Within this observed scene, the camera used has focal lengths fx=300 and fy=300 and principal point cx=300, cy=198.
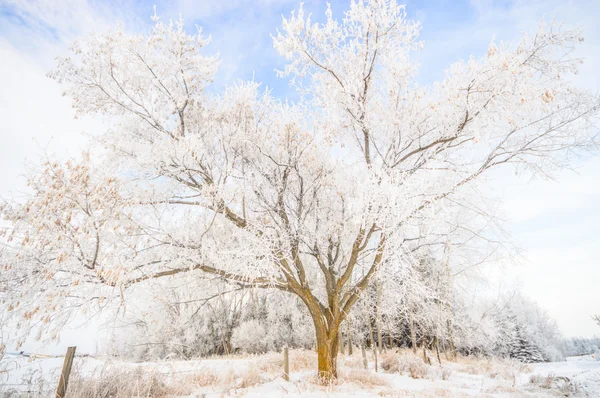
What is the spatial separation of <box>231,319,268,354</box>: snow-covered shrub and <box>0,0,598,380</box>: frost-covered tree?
15.8 meters

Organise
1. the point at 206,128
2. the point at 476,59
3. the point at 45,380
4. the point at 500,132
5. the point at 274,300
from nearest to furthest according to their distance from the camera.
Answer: the point at 45,380
the point at 476,59
the point at 500,132
the point at 206,128
the point at 274,300

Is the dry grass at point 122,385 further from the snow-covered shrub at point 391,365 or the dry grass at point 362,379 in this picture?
the snow-covered shrub at point 391,365

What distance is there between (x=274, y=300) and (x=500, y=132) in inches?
801

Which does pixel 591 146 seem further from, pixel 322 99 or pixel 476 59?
pixel 322 99

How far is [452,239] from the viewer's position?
8.25 m

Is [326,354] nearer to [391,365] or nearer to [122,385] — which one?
[122,385]

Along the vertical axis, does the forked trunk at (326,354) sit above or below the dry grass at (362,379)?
above

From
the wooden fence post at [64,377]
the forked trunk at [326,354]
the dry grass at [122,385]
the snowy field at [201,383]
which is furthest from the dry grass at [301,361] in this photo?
the wooden fence post at [64,377]

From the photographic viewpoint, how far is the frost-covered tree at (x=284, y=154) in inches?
220

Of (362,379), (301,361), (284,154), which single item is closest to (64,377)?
(284,154)

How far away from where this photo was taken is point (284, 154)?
25.9 feet

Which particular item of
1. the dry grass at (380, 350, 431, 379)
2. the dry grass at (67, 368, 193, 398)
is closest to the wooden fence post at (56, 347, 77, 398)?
the dry grass at (67, 368, 193, 398)

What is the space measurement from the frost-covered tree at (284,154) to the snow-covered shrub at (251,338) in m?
15.8

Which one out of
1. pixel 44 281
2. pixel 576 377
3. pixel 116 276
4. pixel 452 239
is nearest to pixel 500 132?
pixel 452 239
